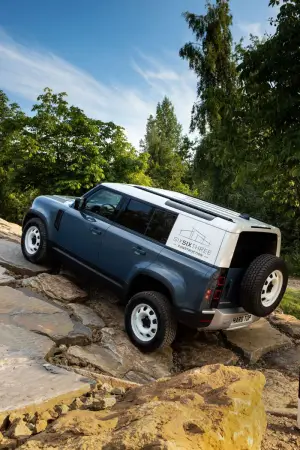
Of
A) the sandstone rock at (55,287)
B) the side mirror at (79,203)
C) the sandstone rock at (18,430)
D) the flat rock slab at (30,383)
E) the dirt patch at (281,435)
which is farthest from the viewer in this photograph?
the side mirror at (79,203)

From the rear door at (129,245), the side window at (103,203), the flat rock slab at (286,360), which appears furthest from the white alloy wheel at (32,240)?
the flat rock slab at (286,360)

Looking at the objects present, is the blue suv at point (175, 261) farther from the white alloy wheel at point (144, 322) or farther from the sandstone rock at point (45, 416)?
the sandstone rock at point (45, 416)

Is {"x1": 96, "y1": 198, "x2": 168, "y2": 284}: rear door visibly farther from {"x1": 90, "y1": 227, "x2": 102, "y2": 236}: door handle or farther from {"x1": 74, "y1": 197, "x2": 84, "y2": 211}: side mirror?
{"x1": 74, "y1": 197, "x2": 84, "y2": 211}: side mirror

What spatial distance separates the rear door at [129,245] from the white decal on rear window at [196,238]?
0.94 feet

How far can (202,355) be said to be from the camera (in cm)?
551

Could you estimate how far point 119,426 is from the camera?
7.51ft

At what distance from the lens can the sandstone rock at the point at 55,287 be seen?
609cm

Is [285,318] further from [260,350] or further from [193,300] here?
[193,300]

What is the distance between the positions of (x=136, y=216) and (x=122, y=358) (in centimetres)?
200

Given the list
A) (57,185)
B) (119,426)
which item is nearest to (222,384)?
(119,426)

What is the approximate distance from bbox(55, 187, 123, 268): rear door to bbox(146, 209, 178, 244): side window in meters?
0.74

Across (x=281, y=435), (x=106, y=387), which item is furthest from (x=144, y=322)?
(x=281, y=435)

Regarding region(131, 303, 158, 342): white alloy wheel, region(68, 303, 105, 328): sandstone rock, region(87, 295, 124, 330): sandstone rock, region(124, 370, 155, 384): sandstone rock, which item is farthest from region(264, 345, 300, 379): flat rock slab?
region(68, 303, 105, 328): sandstone rock

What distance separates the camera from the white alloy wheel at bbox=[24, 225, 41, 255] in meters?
6.90
